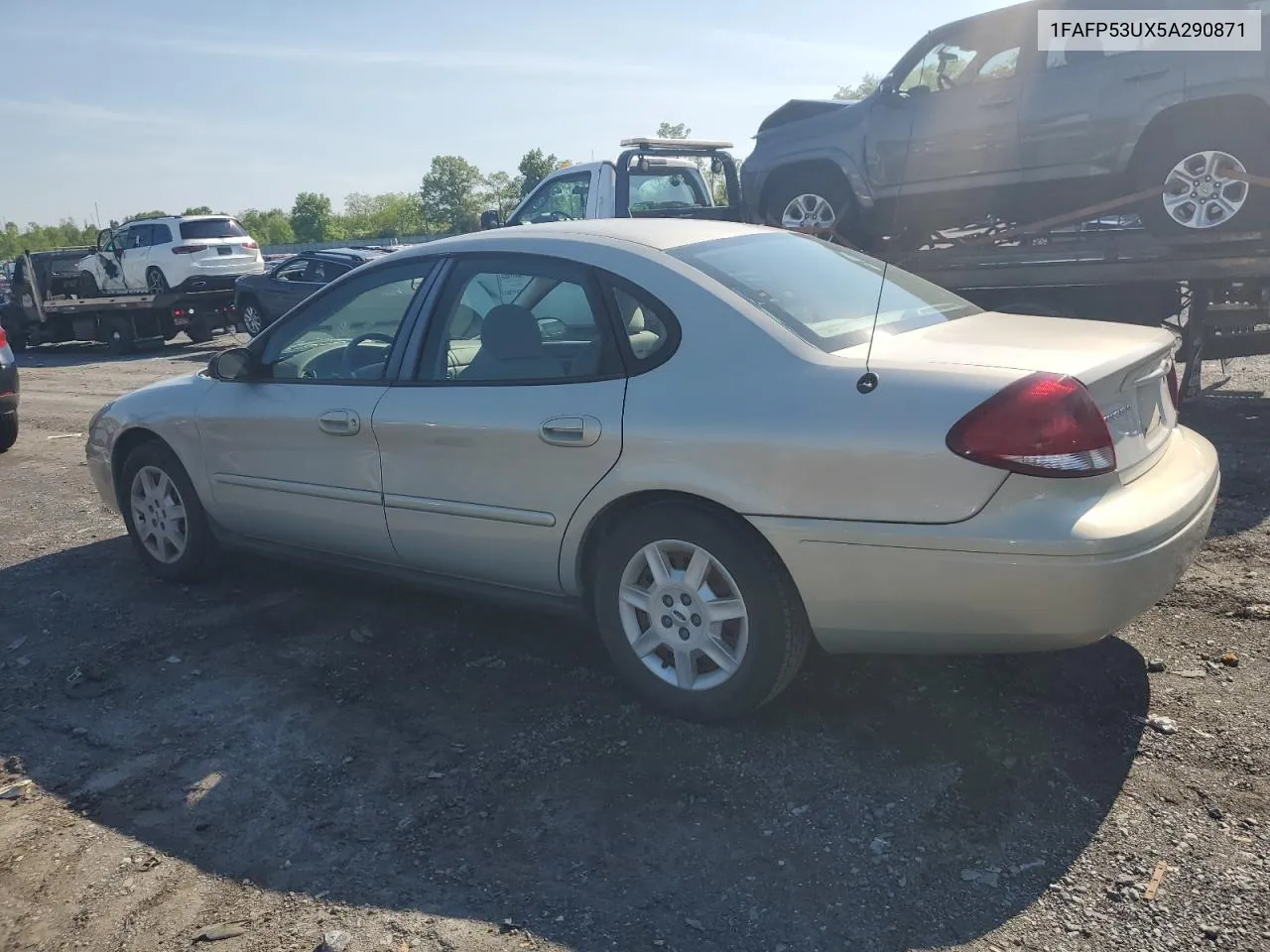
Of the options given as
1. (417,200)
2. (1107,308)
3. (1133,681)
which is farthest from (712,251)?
(417,200)

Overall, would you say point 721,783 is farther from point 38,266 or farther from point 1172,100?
point 38,266

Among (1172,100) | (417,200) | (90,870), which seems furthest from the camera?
(417,200)

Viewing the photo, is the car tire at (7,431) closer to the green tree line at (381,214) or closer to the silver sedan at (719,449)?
the silver sedan at (719,449)

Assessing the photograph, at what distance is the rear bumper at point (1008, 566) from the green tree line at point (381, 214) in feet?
374

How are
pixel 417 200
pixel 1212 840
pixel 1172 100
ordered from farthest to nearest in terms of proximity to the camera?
pixel 417 200, pixel 1172 100, pixel 1212 840

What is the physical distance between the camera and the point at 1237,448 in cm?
645

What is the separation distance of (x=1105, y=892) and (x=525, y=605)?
2111 millimetres

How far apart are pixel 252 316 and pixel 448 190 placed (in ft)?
A: 360

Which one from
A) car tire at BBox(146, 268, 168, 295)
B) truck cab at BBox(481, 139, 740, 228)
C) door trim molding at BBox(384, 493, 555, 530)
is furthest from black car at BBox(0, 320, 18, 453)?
car tire at BBox(146, 268, 168, 295)

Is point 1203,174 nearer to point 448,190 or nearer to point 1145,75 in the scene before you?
point 1145,75

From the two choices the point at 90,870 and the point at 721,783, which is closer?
the point at 90,870

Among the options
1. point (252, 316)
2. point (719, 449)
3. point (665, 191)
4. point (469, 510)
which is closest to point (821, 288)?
point (719, 449)

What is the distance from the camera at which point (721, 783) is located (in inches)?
124

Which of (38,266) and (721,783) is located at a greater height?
(38,266)
